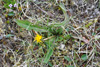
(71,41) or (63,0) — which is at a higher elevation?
(63,0)

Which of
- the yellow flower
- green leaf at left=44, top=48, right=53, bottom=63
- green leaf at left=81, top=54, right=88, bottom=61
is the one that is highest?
the yellow flower

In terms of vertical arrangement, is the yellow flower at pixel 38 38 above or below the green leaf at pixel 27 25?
below

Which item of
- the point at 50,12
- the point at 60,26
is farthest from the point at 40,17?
the point at 60,26

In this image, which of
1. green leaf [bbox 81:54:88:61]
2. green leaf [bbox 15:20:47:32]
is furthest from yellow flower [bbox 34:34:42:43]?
green leaf [bbox 81:54:88:61]

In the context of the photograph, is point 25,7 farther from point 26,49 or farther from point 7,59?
point 7,59

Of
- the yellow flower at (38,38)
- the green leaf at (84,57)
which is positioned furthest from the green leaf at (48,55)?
the green leaf at (84,57)

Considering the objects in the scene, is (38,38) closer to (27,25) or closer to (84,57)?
(27,25)

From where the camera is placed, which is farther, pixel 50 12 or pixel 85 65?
pixel 50 12

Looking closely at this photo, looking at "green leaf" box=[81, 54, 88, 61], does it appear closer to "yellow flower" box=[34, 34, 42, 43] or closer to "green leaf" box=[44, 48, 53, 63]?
"green leaf" box=[44, 48, 53, 63]

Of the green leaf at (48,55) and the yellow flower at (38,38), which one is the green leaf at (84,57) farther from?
the yellow flower at (38,38)

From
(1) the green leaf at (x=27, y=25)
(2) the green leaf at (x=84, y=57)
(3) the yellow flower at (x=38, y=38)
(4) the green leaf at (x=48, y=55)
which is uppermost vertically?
(1) the green leaf at (x=27, y=25)

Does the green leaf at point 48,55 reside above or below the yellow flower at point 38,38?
below
